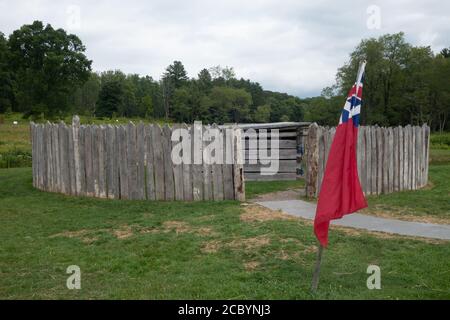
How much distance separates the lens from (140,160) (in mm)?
10867

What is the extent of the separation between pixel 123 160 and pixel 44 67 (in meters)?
41.4

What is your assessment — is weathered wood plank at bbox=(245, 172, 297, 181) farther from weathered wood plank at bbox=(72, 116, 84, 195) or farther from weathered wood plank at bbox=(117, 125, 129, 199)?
weathered wood plank at bbox=(72, 116, 84, 195)

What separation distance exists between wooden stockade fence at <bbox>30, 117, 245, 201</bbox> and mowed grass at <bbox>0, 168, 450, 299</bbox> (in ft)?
4.49

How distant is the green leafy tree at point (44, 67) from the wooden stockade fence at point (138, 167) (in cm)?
3968

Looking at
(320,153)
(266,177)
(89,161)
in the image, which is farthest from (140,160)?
(266,177)

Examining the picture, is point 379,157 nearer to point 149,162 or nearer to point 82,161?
point 149,162

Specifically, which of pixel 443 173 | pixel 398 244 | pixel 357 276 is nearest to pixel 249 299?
pixel 357 276

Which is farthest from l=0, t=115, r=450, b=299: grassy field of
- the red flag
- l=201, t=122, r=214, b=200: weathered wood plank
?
the red flag

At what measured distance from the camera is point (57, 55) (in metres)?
48.3

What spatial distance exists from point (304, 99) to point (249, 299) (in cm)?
12391

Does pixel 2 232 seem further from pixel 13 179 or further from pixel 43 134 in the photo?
pixel 13 179

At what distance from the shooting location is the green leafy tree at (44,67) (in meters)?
48.4

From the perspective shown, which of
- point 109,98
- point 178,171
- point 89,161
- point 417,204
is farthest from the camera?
point 109,98

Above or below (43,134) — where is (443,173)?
below
